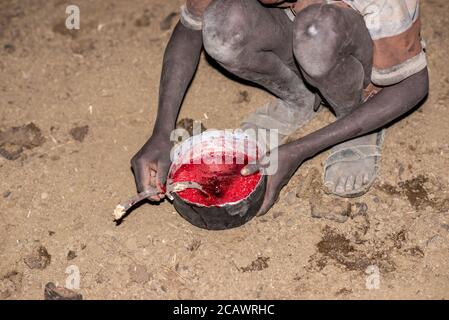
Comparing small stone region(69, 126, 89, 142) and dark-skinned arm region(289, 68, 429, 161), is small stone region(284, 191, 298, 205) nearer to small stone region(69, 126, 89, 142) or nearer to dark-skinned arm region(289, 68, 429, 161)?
dark-skinned arm region(289, 68, 429, 161)

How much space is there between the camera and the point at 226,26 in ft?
6.93

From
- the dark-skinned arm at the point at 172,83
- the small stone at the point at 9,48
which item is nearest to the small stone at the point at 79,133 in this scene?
the dark-skinned arm at the point at 172,83

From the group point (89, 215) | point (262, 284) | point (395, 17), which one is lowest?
point (262, 284)

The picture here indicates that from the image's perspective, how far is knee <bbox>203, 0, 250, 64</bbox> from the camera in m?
2.11

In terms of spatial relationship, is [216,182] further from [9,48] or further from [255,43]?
[9,48]

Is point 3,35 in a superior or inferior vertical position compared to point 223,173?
superior

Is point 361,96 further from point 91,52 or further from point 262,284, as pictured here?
point 91,52

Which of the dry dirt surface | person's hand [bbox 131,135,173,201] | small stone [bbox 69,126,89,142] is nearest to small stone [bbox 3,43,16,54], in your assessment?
the dry dirt surface

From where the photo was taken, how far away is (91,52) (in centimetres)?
307

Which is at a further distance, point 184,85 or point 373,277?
point 184,85

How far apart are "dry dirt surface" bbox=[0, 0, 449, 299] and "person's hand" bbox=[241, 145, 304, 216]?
0.62 ft

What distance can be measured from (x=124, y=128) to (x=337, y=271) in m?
1.06

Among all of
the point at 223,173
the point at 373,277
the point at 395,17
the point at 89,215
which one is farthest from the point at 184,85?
the point at 373,277

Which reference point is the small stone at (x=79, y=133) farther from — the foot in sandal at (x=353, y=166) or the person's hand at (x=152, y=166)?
the foot in sandal at (x=353, y=166)
